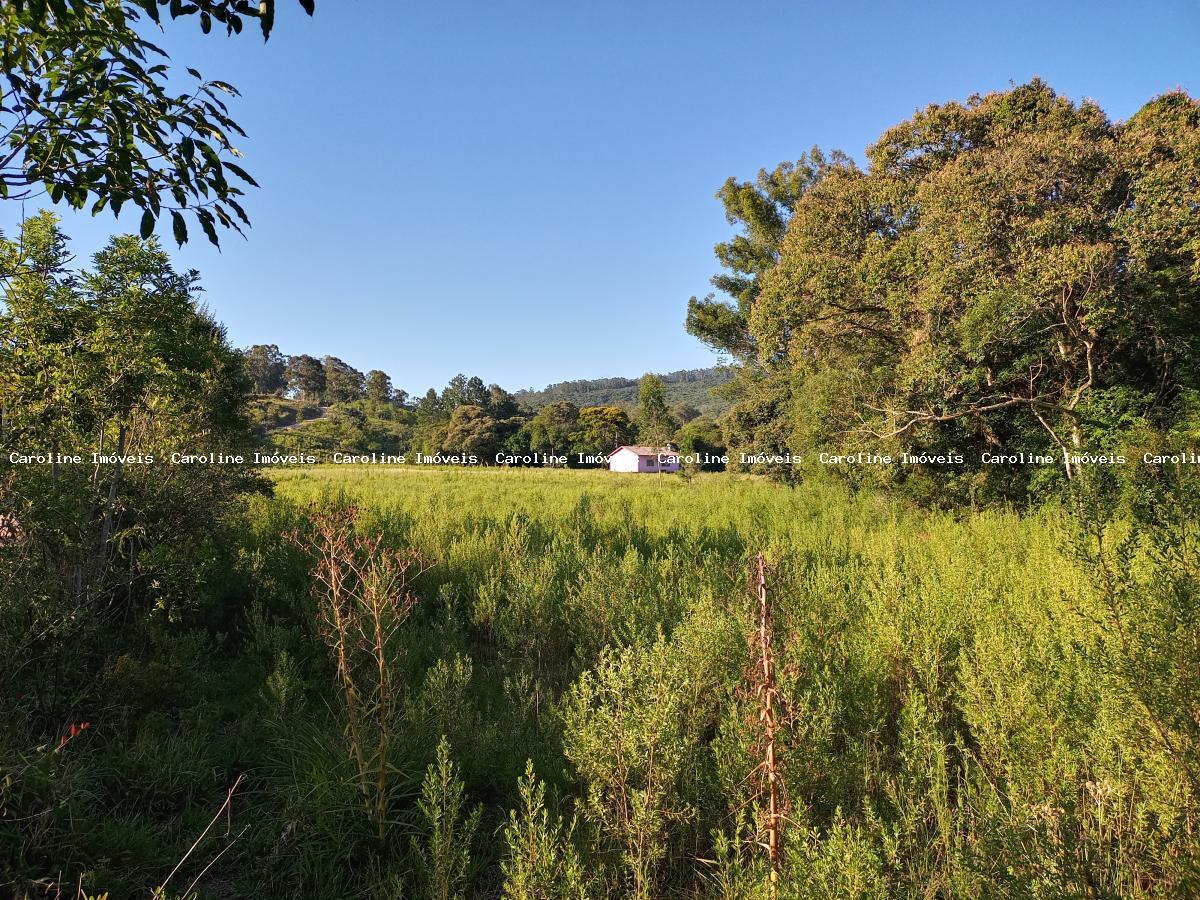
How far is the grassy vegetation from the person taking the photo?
5.93 feet

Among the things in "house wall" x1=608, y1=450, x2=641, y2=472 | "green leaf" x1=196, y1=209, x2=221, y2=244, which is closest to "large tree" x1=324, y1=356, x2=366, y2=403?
"house wall" x1=608, y1=450, x2=641, y2=472

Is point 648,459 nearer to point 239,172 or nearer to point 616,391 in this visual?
point 239,172

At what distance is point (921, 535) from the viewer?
757cm

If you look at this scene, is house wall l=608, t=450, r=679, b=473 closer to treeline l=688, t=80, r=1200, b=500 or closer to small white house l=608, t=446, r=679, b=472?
small white house l=608, t=446, r=679, b=472

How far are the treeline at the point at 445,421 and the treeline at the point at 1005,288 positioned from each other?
34644 mm

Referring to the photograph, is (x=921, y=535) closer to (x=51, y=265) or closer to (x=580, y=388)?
(x=51, y=265)

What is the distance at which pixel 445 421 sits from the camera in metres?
61.1

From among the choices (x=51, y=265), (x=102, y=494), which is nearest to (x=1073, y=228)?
(x=51, y=265)

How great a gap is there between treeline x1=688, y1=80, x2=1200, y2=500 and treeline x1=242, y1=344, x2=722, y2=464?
114 ft

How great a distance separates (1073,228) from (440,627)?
10305mm

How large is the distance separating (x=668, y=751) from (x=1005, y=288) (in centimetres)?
890

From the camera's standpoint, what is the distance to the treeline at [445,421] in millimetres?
50291

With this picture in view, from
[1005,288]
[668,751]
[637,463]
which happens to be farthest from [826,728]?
[637,463]

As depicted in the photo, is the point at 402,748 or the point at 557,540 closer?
the point at 402,748
